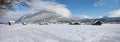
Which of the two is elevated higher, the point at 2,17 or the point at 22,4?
the point at 22,4

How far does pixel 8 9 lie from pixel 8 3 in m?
0.88

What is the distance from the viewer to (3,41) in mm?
5605

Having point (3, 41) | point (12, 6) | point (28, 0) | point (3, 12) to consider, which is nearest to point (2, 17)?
point (3, 12)

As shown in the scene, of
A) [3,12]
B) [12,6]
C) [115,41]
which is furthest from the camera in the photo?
[3,12]

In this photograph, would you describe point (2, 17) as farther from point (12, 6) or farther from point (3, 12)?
point (12, 6)

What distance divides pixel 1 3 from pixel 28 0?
4.62 ft

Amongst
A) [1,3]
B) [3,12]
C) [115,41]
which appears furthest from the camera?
[3,12]

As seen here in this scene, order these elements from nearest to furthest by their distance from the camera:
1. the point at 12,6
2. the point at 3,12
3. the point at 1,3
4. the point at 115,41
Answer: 1. the point at 115,41
2. the point at 1,3
3. the point at 12,6
4. the point at 3,12

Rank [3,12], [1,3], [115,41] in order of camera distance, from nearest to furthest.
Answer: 1. [115,41]
2. [1,3]
3. [3,12]

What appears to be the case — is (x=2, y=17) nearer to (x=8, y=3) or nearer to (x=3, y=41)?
(x=8, y=3)

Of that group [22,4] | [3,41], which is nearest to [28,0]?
[22,4]

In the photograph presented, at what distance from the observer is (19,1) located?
9.05m

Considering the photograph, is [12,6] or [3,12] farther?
[3,12]

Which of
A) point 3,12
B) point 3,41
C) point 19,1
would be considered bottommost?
point 3,41
